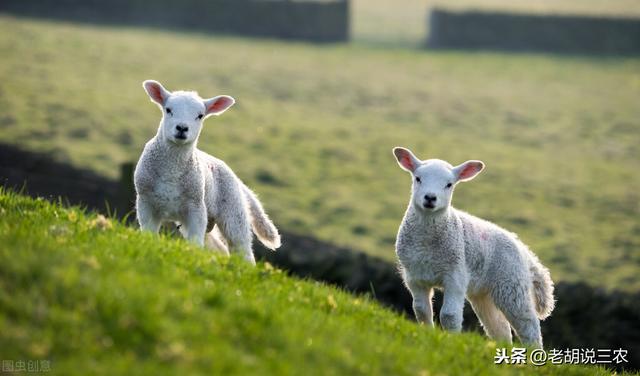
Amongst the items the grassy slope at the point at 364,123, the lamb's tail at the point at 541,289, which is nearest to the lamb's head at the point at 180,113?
the lamb's tail at the point at 541,289

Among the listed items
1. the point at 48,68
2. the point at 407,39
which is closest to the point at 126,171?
the point at 48,68

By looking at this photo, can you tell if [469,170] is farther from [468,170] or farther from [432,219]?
[432,219]

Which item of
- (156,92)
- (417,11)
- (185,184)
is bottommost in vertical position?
(417,11)

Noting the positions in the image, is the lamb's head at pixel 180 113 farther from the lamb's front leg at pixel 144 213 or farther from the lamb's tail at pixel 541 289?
the lamb's tail at pixel 541 289

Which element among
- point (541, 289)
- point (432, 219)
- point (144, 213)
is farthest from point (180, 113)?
point (541, 289)

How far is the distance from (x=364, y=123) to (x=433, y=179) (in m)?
23.1

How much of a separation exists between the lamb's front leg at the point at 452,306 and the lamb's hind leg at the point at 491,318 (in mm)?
946

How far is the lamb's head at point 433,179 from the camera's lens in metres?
8.72

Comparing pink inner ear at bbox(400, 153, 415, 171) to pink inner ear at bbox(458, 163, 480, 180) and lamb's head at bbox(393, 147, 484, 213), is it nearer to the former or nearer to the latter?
lamb's head at bbox(393, 147, 484, 213)

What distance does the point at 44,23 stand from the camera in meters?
42.5

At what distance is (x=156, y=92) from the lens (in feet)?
30.0

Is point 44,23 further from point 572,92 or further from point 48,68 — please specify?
point 572,92

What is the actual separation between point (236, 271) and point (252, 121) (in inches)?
870

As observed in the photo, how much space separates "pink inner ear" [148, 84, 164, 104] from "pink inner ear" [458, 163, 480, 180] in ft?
9.25
